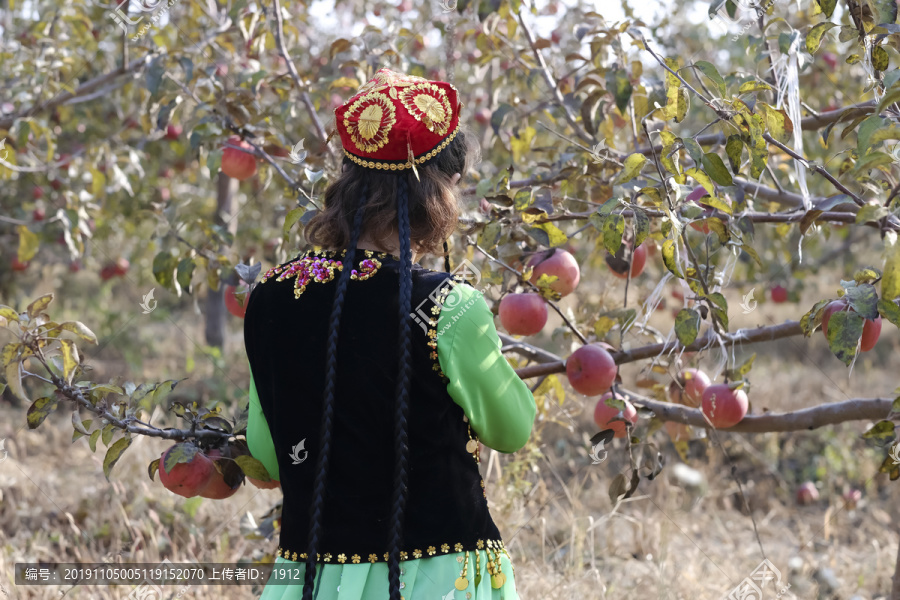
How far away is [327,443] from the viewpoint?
1.00 metres

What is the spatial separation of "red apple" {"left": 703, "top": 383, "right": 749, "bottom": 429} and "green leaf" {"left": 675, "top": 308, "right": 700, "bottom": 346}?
30cm

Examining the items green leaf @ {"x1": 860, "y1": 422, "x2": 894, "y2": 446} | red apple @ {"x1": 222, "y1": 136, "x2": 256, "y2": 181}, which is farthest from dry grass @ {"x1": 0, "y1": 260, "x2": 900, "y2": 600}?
red apple @ {"x1": 222, "y1": 136, "x2": 256, "y2": 181}

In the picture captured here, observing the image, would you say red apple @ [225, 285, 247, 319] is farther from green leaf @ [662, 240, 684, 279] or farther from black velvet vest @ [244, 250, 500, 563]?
green leaf @ [662, 240, 684, 279]

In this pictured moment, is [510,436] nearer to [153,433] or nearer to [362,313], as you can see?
[362,313]

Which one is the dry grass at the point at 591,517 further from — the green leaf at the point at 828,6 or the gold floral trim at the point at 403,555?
the green leaf at the point at 828,6

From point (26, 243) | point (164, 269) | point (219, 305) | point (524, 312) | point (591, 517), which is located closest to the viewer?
point (524, 312)

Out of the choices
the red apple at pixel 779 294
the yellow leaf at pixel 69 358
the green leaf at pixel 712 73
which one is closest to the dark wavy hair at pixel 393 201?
the green leaf at pixel 712 73

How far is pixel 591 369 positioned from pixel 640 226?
1.22ft

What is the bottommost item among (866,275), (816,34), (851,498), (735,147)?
(851,498)

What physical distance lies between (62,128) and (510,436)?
3.73 m

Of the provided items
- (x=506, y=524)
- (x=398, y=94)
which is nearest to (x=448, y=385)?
(x=398, y=94)

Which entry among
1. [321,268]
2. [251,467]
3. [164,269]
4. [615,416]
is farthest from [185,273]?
[615,416]

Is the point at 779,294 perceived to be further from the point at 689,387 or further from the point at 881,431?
the point at 881,431

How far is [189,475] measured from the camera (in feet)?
4.27
